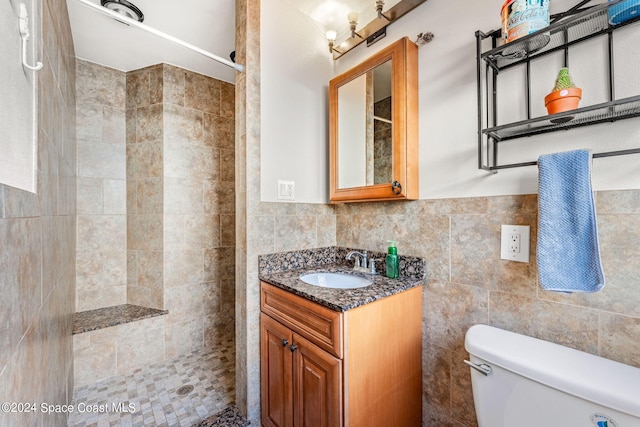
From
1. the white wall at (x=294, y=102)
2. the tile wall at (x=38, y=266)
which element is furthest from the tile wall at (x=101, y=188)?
the white wall at (x=294, y=102)

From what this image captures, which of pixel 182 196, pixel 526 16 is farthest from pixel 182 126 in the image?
pixel 526 16

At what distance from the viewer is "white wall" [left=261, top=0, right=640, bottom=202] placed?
2.59ft

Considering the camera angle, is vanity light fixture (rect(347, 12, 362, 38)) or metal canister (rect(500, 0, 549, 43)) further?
vanity light fixture (rect(347, 12, 362, 38))

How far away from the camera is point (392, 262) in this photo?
1295mm

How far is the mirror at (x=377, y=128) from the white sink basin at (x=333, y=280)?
0.44 meters

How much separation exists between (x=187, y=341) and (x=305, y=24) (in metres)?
2.57

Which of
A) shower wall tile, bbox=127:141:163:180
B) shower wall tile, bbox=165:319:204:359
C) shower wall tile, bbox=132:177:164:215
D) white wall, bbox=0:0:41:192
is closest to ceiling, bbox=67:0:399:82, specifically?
shower wall tile, bbox=127:141:163:180

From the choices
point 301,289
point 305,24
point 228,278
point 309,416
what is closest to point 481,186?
point 301,289

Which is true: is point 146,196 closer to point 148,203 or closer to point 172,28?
point 148,203

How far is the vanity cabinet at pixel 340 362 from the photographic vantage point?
3.09 ft

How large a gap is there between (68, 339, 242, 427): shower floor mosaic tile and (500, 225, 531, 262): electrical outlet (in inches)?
68.6

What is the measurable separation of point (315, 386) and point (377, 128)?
4.10 ft

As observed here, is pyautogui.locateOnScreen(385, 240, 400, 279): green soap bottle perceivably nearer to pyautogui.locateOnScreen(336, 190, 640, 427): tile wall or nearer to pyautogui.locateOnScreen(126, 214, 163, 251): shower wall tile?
pyautogui.locateOnScreen(336, 190, 640, 427): tile wall

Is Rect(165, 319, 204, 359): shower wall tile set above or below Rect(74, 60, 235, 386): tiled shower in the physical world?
below
